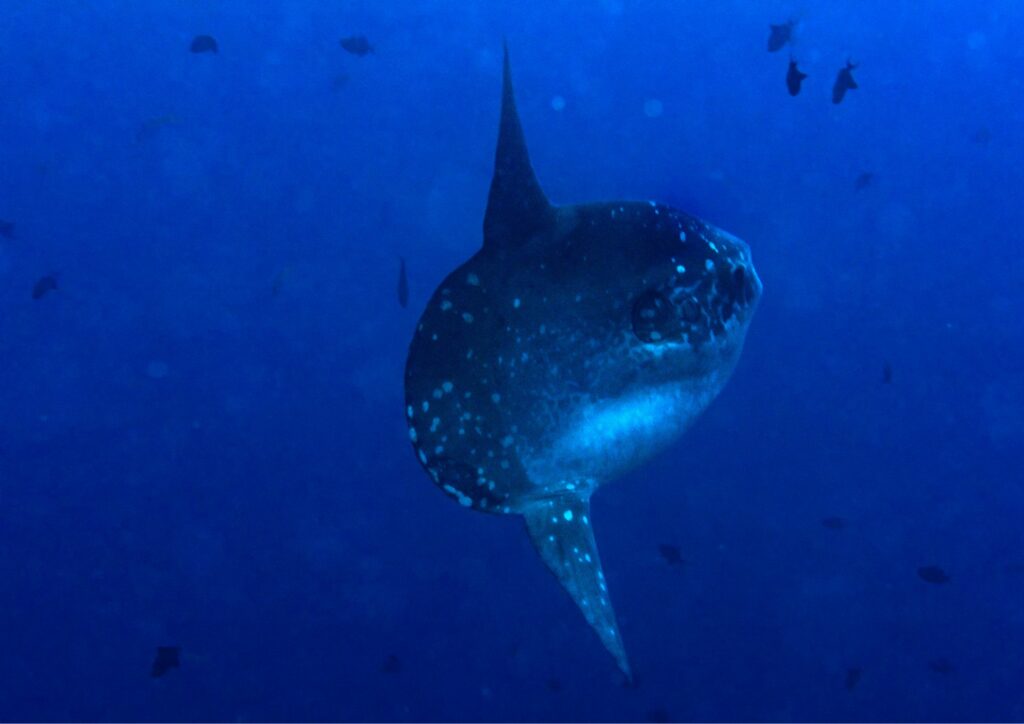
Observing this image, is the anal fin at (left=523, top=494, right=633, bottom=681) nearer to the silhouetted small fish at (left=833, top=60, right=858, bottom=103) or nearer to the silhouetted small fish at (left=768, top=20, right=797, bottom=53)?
the silhouetted small fish at (left=833, top=60, right=858, bottom=103)

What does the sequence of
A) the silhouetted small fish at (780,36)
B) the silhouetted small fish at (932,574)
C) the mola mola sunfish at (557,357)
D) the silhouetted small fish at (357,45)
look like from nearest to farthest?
the mola mola sunfish at (557,357) → the silhouetted small fish at (932,574) → the silhouetted small fish at (780,36) → the silhouetted small fish at (357,45)

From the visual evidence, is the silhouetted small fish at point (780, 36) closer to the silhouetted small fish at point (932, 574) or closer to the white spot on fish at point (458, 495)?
the silhouetted small fish at point (932, 574)

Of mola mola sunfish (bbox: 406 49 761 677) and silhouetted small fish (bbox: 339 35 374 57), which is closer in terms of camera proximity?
mola mola sunfish (bbox: 406 49 761 677)

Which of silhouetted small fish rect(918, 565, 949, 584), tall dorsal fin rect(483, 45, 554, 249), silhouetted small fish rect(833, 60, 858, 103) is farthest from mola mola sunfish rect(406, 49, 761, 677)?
silhouetted small fish rect(918, 565, 949, 584)

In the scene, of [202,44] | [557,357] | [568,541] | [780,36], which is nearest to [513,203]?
[557,357]

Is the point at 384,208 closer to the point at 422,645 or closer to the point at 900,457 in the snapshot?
the point at 422,645

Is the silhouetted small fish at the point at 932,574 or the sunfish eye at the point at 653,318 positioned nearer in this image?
the sunfish eye at the point at 653,318

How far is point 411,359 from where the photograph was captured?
274 cm

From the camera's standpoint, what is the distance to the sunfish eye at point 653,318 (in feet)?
9.24

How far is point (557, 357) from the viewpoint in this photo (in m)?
2.71

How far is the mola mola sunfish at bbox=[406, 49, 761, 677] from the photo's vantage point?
2.71 meters

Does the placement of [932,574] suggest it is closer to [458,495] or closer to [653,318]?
[653,318]

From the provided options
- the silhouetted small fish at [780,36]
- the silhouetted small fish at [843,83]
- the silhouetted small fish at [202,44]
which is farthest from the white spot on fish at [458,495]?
the silhouetted small fish at [202,44]

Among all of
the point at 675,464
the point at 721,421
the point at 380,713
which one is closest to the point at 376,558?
the point at 380,713
